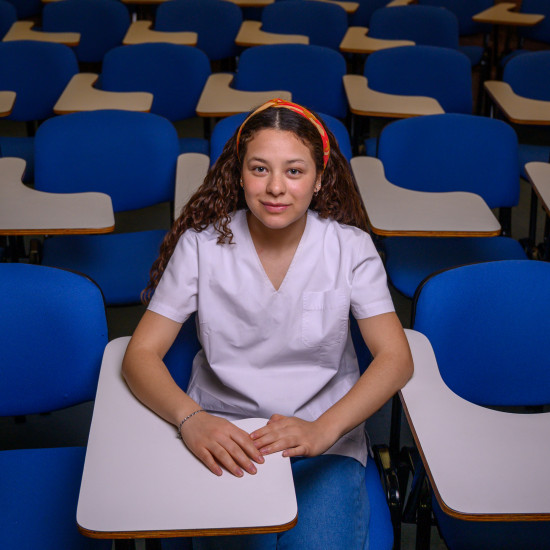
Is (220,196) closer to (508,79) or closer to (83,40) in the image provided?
(508,79)

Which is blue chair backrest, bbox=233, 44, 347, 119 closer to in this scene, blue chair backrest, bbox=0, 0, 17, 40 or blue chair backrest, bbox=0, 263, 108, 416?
blue chair backrest, bbox=0, 0, 17, 40

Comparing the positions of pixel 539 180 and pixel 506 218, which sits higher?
pixel 539 180

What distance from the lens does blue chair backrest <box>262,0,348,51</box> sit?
433cm

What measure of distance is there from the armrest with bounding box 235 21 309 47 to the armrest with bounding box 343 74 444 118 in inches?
29.8

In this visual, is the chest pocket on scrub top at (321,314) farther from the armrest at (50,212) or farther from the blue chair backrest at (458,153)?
the blue chair backrest at (458,153)

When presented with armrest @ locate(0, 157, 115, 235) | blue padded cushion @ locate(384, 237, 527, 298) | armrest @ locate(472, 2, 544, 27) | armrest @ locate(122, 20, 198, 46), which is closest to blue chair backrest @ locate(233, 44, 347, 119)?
armrest @ locate(122, 20, 198, 46)

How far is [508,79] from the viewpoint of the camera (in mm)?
3488

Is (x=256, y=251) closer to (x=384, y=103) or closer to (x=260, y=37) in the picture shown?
(x=384, y=103)

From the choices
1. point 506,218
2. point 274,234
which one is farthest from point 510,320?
point 506,218

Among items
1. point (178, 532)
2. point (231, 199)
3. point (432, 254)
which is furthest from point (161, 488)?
point (432, 254)

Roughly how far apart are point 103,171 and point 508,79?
204cm

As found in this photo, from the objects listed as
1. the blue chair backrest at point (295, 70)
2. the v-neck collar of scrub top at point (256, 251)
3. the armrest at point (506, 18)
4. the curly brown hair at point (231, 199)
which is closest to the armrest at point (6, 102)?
the blue chair backrest at point (295, 70)

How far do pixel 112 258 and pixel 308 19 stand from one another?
8.37 ft

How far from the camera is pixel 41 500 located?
1411 mm
